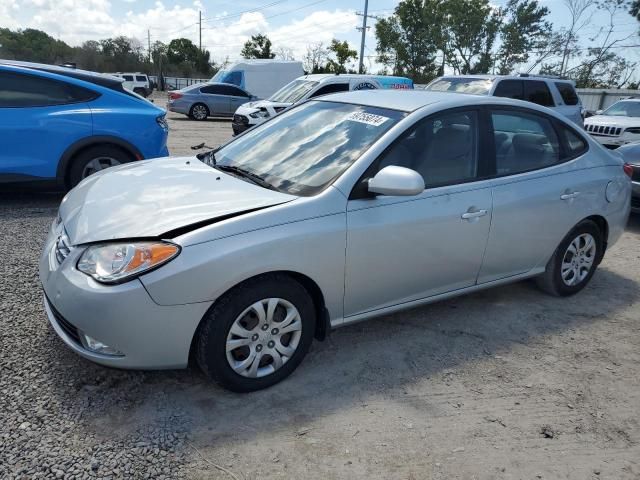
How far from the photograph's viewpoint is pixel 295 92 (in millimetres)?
13234

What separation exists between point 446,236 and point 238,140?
1.75 meters

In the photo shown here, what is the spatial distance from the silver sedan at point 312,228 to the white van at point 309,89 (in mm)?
8748

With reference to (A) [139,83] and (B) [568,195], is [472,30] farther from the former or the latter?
(B) [568,195]

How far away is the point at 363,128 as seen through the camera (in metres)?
3.27

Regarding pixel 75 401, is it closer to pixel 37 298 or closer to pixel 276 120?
pixel 37 298

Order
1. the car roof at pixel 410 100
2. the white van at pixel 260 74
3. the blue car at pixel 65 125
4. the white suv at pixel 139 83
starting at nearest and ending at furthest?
1. the car roof at pixel 410 100
2. the blue car at pixel 65 125
3. the white van at pixel 260 74
4. the white suv at pixel 139 83

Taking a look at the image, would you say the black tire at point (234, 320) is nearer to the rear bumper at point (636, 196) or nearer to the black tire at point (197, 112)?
the rear bumper at point (636, 196)

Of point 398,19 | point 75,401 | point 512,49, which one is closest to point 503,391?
point 75,401

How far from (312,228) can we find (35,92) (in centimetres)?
463

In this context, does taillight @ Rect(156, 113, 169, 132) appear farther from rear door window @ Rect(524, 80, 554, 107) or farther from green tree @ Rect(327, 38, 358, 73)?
green tree @ Rect(327, 38, 358, 73)

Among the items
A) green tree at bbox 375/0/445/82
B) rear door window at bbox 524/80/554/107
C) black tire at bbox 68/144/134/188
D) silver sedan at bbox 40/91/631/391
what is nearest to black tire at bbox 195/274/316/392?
silver sedan at bbox 40/91/631/391

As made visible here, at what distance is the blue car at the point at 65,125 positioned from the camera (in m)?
5.56

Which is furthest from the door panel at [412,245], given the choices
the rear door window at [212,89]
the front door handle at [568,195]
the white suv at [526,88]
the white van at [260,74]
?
the white van at [260,74]

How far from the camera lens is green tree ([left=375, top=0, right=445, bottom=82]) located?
47.3m
